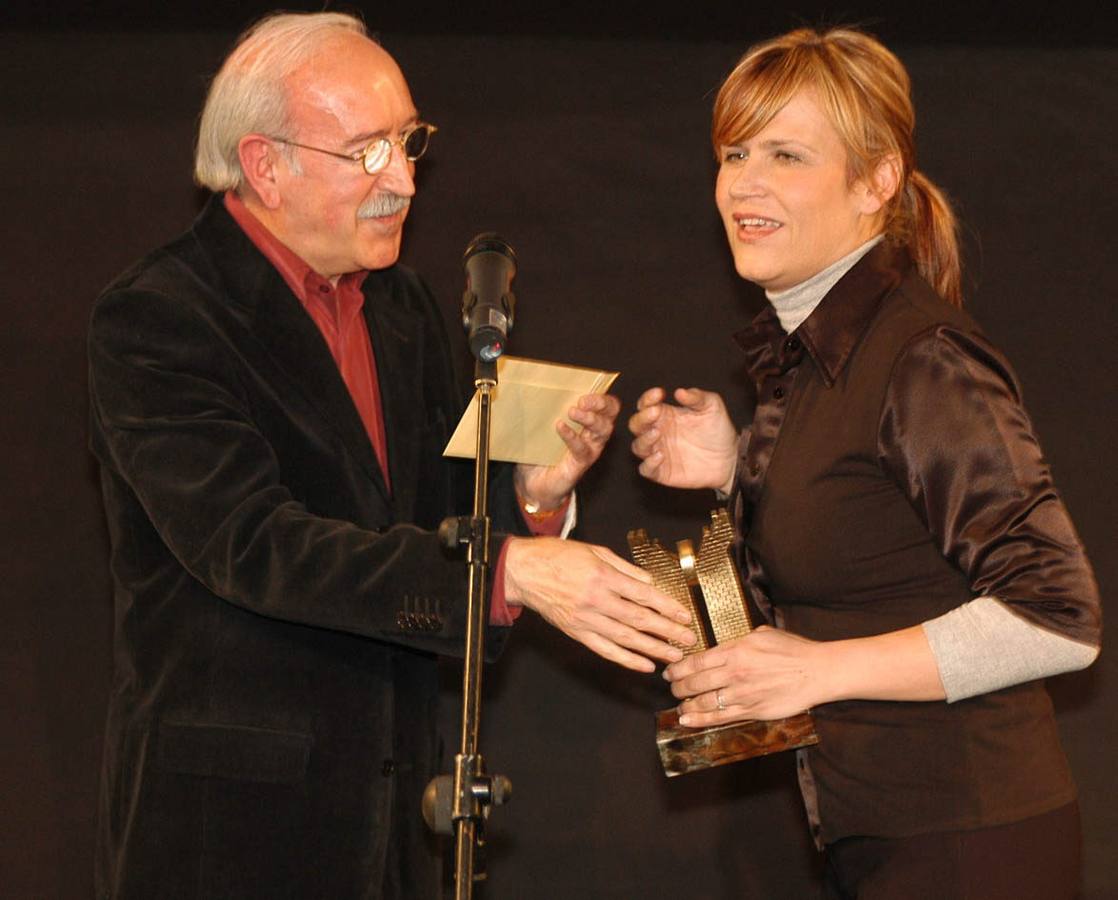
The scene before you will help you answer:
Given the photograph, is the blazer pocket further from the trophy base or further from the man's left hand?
the man's left hand

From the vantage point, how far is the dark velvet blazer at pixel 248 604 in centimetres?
227

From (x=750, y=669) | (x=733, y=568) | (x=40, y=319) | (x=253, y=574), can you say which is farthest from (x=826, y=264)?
(x=40, y=319)

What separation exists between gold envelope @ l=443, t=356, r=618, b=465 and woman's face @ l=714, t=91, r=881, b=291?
1.06ft

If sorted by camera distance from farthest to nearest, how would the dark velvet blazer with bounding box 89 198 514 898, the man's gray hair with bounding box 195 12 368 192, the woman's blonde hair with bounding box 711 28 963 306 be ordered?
the man's gray hair with bounding box 195 12 368 192, the woman's blonde hair with bounding box 711 28 963 306, the dark velvet blazer with bounding box 89 198 514 898

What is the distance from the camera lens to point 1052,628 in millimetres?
2031

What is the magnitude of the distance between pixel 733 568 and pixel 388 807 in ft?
2.21

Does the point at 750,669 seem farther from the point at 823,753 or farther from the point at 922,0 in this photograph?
the point at 922,0

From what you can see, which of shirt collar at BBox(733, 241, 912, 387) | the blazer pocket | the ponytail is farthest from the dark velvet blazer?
the ponytail

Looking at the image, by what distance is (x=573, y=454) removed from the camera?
2.65 meters

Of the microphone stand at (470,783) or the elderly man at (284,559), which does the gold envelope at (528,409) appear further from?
the microphone stand at (470,783)

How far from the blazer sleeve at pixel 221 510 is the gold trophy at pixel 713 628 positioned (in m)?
0.31

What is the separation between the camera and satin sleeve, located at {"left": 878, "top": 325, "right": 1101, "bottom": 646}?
6.67 ft

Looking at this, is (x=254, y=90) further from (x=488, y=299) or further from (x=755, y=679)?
(x=755, y=679)

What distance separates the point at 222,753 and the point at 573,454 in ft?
2.57
